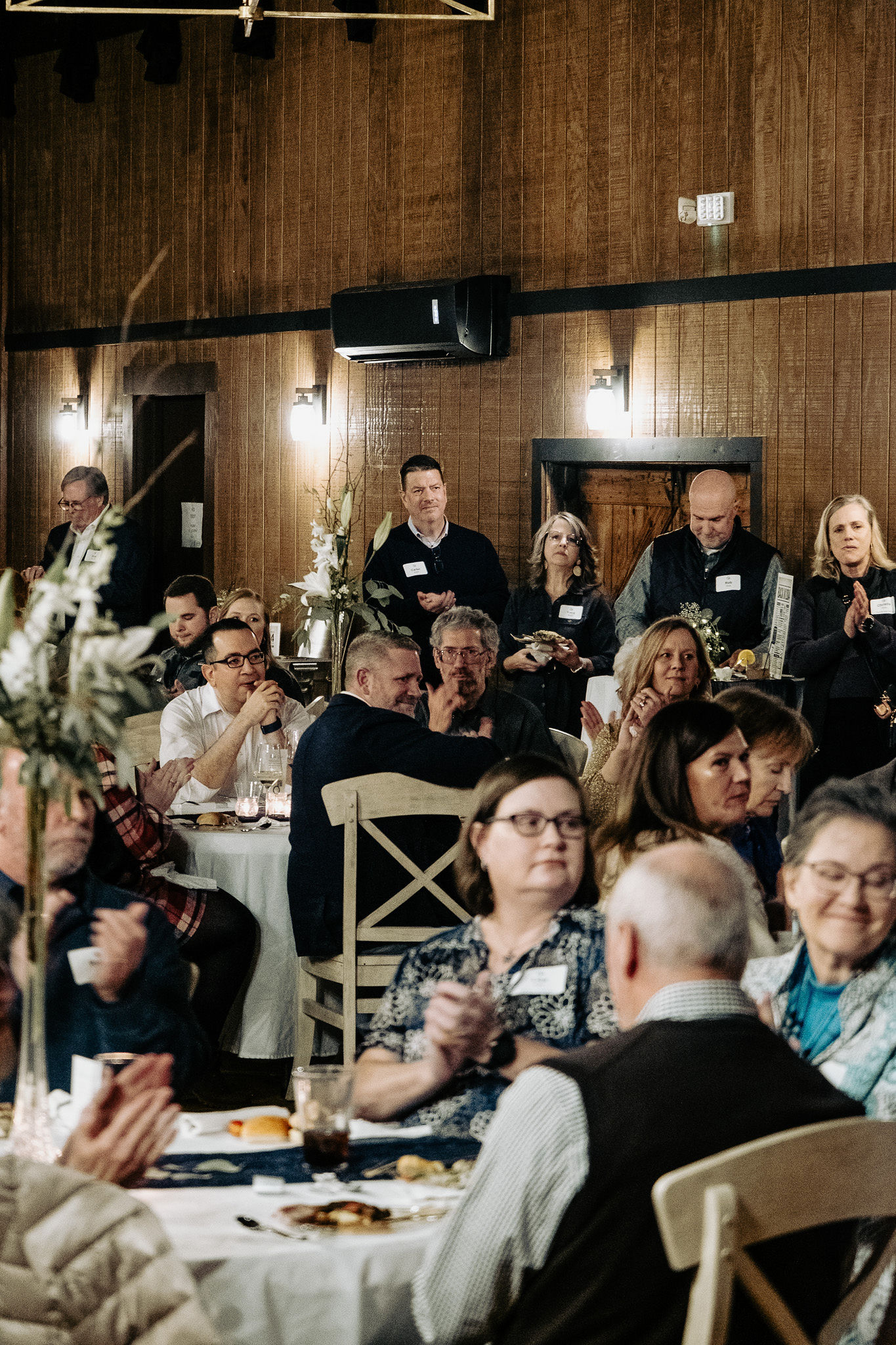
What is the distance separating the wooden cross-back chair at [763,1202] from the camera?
1.50m

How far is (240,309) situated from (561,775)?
7627 mm

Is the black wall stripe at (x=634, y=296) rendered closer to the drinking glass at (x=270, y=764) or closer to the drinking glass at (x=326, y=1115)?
the drinking glass at (x=270, y=764)

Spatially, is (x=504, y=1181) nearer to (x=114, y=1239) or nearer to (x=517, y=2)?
(x=114, y=1239)

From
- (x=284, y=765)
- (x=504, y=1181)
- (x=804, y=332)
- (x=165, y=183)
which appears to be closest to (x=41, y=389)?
(x=165, y=183)

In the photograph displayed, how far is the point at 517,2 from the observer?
8273 millimetres

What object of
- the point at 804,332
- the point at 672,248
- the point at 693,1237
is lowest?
the point at 693,1237

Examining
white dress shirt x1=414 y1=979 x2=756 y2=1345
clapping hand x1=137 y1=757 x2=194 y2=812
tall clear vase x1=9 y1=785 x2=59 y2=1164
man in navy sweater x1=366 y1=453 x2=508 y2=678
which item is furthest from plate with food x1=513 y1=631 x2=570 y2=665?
white dress shirt x1=414 y1=979 x2=756 y2=1345

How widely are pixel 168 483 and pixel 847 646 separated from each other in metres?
5.44

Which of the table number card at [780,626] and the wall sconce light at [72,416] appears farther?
the wall sconce light at [72,416]

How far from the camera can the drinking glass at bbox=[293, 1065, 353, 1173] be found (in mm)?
2008

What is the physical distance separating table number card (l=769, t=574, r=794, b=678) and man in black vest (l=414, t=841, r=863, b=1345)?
491 cm

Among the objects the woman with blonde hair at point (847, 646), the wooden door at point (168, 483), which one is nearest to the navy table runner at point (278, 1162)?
the woman with blonde hair at point (847, 646)

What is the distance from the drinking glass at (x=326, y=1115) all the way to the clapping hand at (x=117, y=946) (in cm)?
48

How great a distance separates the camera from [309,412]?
364 inches
